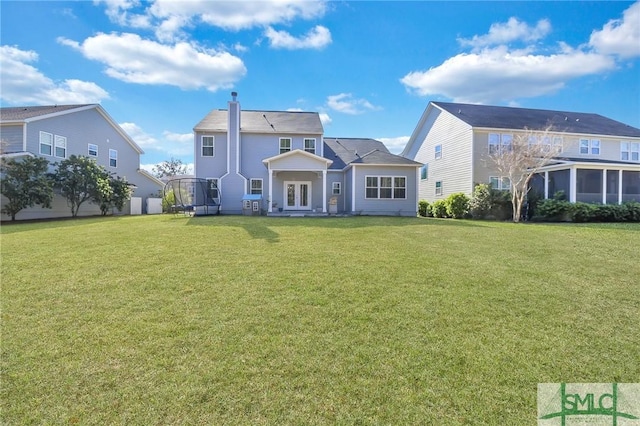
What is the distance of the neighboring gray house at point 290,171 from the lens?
19312 millimetres

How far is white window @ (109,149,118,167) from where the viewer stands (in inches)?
940

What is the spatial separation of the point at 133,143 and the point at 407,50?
912 inches

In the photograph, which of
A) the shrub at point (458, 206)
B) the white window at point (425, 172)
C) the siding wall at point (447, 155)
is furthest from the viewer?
the white window at point (425, 172)

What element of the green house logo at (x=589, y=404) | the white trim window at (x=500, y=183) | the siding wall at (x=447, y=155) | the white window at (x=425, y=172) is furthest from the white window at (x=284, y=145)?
the green house logo at (x=589, y=404)

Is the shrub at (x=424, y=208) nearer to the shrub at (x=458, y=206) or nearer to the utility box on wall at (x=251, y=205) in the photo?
the shrub at (x=458, y=206)

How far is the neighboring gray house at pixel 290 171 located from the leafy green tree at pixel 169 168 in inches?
1629

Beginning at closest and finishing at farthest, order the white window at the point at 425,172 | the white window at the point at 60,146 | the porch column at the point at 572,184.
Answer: the porch column at the point at 572,184
the white window at the point at 60,146
the white window at the point at 425,172

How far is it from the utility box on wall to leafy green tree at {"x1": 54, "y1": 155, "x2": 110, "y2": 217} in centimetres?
934

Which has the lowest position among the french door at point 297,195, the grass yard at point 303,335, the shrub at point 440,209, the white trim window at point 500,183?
the grass yard at point 303,335

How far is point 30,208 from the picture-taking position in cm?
1783

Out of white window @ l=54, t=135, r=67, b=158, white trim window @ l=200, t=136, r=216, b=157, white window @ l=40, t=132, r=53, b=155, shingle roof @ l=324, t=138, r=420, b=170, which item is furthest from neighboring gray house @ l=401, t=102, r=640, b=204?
white window @ l=40, t=132, r=53, b=155

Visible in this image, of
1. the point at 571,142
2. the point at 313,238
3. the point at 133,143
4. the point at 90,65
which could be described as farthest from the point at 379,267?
Answer: the point at 133,143

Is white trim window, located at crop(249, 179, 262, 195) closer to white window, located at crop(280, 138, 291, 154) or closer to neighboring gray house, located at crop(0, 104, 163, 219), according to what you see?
white window, located at crop(280, 138, 291, 154)

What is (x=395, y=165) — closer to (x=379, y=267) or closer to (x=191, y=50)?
(x=191, y=50)
